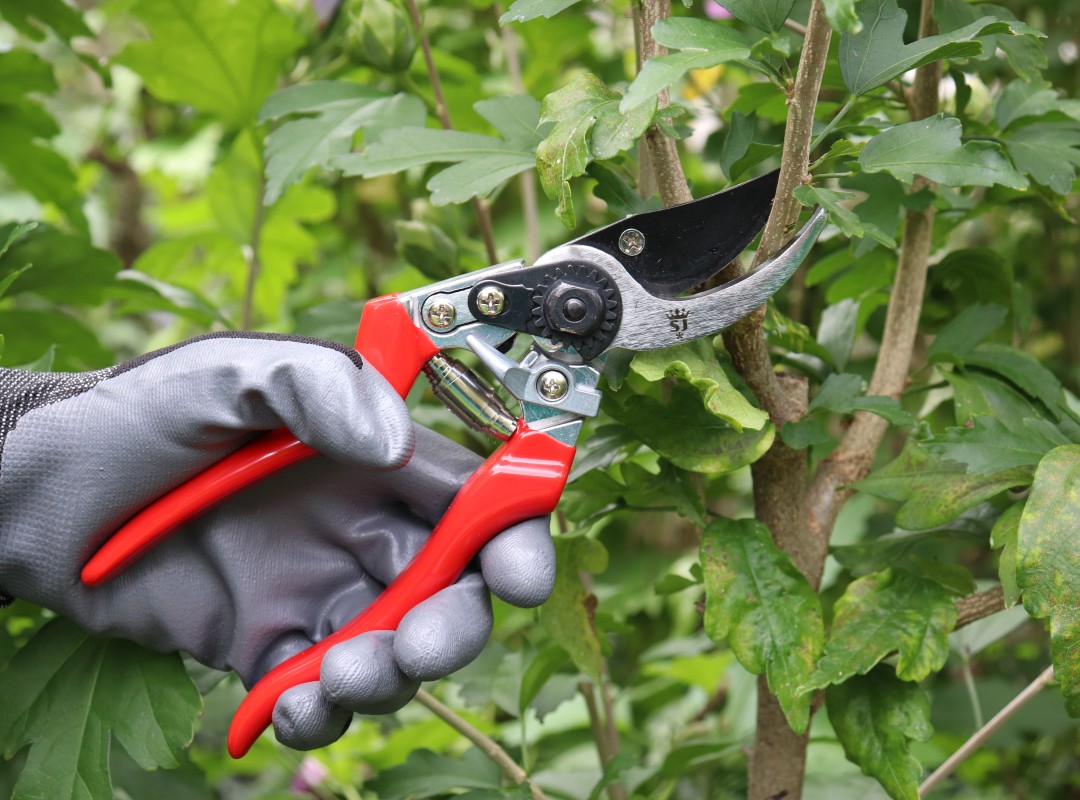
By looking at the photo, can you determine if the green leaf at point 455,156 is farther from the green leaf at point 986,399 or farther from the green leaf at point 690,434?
the green leaf at point 986,399

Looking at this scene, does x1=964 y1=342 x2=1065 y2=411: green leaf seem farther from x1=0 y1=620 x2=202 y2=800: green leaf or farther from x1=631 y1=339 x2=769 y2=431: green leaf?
x1=0 y1=620 x2=202 y2=800: green leaf

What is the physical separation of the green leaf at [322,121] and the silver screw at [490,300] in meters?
0.25

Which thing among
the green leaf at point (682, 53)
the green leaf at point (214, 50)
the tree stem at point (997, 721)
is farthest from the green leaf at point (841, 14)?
the green leaf at point (214, 50)

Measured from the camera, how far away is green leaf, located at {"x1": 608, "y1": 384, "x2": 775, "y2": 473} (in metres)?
0.64

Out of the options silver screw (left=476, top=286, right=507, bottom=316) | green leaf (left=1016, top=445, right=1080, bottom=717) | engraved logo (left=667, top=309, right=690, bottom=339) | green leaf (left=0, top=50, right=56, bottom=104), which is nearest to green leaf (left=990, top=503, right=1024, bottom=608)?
green leaf (left=1016, top=445, right=1080, bottom=717)

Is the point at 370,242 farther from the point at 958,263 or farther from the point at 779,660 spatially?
the point at 779,660

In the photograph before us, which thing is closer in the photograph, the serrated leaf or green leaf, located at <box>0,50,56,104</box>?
the serrated leaf

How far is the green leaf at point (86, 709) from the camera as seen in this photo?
68 centimetres

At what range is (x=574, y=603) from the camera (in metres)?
0.78

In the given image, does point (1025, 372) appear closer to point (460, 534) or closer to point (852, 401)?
point (852, 401)

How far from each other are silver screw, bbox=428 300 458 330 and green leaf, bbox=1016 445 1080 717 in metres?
0.34

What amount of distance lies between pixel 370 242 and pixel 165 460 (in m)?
1.57

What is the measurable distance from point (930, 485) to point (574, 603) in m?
0.27

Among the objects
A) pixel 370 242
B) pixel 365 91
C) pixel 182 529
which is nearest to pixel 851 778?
pixel 182 529
